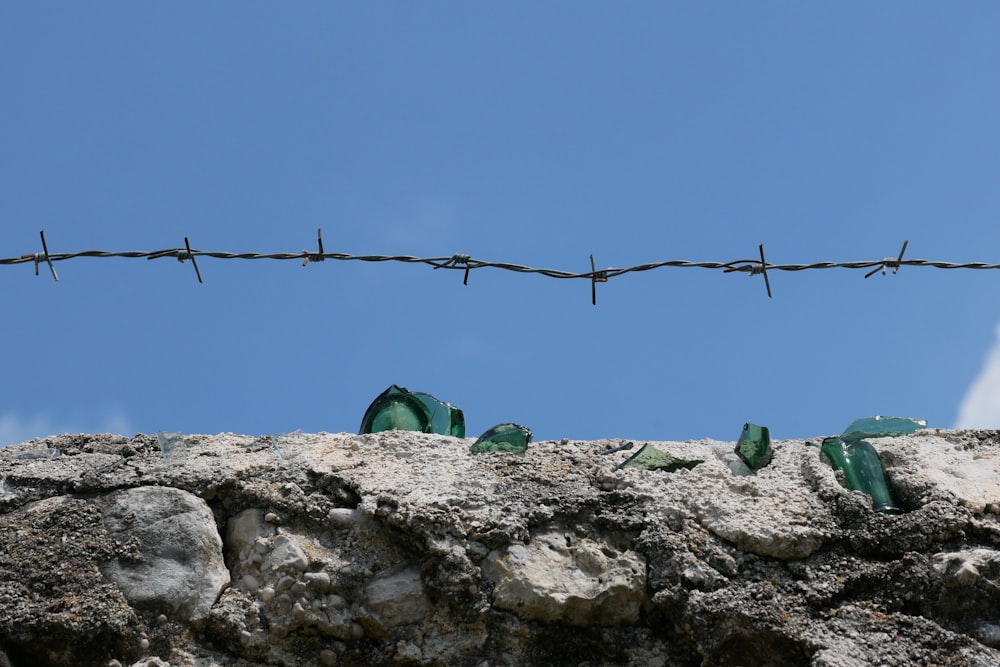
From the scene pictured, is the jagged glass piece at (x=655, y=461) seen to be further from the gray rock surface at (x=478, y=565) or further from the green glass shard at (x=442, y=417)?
the green glass shard at (x=442, y=417)

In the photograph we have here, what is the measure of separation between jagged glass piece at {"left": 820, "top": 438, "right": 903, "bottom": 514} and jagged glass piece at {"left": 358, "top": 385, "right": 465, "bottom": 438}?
762 millimetres

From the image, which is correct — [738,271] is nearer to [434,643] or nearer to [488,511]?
[488,511]

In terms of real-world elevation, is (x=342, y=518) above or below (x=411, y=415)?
below

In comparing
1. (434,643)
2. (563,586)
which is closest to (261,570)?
(434,643)

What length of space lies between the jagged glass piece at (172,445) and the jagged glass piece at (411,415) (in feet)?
1.23

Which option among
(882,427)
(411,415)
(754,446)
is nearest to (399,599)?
(411,415)

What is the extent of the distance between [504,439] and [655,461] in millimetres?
295

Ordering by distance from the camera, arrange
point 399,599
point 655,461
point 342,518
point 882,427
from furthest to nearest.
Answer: point 882,427
point 655,461
point 342,518
point 399,599

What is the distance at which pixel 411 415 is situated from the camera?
264 centimetres

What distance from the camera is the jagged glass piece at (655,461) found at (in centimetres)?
240

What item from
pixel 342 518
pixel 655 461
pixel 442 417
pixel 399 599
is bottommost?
pixel 399 599

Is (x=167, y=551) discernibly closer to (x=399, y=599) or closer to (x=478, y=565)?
(x=399, y=599)

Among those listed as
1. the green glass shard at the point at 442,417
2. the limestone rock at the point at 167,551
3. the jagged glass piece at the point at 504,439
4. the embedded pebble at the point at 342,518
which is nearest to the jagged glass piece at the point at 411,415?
the green glass shard at the point at 442,417

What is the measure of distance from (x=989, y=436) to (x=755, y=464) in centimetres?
52
